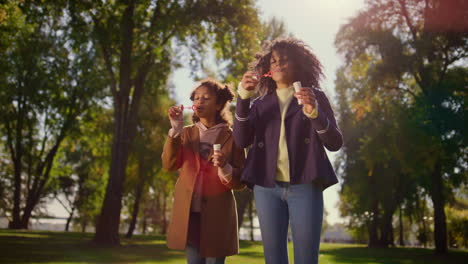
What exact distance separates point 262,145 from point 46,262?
8.03m

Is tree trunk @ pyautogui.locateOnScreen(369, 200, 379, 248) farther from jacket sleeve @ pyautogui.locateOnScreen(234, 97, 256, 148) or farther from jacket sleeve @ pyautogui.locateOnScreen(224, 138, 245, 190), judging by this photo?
jacket sleeve @ pyautogui.locateOnScreen(234, 97, 256, 148)

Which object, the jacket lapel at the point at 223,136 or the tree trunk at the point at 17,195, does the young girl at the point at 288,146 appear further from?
the tree trunk at the point at 17,195

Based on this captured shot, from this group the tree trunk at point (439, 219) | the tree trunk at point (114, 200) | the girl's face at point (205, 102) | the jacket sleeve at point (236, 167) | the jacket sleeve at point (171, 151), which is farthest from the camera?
the tree trunk at point (439, 219)

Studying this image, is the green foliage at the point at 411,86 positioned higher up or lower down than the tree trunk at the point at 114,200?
higher up

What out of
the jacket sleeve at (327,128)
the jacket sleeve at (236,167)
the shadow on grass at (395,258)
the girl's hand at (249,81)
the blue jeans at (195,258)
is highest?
the girl's hand at (249,81)

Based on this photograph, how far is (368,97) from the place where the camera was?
71.5 ft

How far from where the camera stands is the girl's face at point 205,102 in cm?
432

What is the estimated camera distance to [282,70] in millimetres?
3721

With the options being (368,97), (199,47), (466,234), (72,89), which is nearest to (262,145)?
(199,47)

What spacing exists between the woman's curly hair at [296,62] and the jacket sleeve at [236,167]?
2.02ft

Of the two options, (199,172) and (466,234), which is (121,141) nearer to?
(199,172)

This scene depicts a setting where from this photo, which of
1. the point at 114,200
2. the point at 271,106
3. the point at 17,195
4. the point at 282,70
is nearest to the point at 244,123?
the point at 271,106

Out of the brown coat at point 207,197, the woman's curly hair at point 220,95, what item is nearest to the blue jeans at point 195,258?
the brown coat at point 207,197

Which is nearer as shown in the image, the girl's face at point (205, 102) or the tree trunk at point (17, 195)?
the girl's face at point (205, 102)
